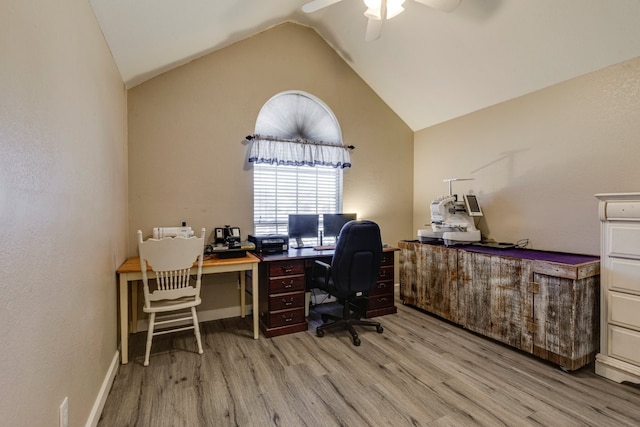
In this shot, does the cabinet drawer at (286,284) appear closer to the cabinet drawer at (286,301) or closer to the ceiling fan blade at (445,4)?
the cabinet drawer at (286,301)

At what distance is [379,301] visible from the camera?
332 cm

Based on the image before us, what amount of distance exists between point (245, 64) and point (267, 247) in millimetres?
2048

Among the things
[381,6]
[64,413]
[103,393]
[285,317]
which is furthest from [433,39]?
[103,393]

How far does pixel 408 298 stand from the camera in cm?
357

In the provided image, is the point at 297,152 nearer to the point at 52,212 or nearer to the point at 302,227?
the point at 302,227

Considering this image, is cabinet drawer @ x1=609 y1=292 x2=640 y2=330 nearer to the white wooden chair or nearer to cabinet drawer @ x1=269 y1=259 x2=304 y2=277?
cabinet drawer @ x1=269 y1=259 x2=304 y2=277

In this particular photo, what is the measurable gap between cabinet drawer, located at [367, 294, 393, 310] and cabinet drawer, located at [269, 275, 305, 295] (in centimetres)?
85

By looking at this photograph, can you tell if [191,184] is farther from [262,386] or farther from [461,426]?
[461,426]

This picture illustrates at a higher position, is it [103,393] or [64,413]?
[64,413]

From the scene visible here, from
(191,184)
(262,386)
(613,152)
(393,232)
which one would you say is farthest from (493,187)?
(191,184)

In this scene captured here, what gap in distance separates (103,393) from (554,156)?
157 inches

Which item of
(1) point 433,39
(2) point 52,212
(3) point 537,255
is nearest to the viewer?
(2) point 52,212

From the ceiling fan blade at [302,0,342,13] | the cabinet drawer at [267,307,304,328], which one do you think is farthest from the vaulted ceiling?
the cabinet drawer at [267,307,304,328]

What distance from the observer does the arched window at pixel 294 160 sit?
3.45 m
